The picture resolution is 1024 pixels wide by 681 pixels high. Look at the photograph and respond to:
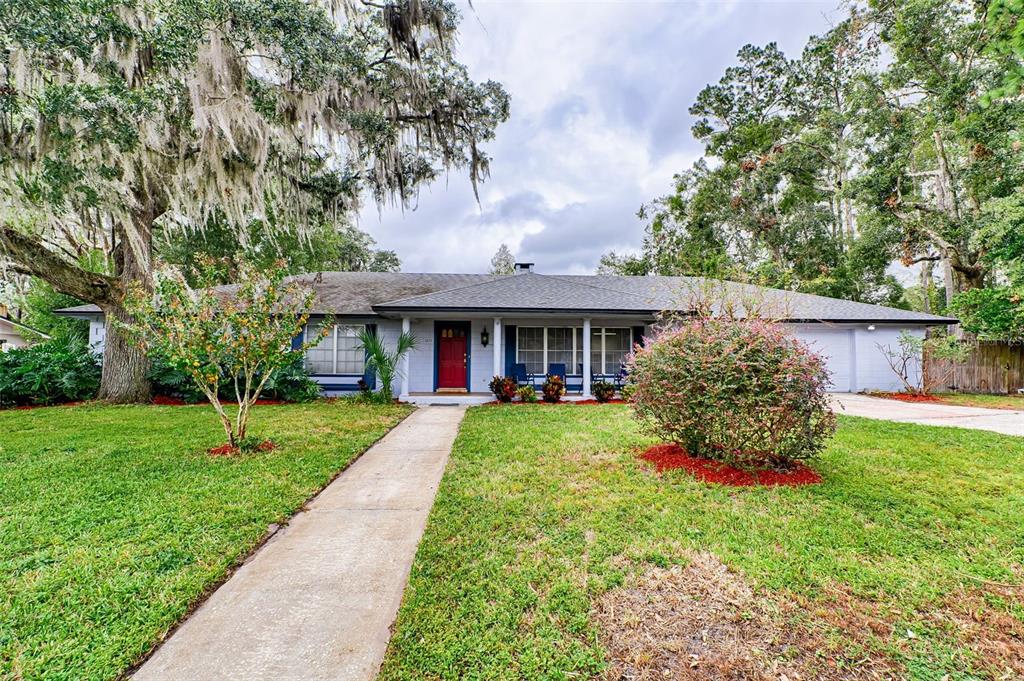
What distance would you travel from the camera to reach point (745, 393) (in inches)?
161

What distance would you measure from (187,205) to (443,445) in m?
6.84

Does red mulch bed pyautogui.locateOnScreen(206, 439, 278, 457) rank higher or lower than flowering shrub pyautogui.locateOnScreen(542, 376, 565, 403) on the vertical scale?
lower

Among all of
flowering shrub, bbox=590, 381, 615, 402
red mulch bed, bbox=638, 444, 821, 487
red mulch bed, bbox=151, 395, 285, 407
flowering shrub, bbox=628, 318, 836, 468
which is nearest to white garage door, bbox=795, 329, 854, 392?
flowering shrub, bbox=590, 381, 615, 402

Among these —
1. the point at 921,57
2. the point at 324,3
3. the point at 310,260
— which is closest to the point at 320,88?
the point at 324,3

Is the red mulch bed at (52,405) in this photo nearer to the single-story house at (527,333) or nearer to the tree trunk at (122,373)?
the tree trunk at (122,373)

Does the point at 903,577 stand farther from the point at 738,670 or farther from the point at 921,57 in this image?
the point at 921,57

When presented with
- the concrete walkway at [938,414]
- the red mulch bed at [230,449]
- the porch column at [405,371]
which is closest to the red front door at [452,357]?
the porch column at [405,371]

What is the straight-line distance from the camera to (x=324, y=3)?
8102 mm

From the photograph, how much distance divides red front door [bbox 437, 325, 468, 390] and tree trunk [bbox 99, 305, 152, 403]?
671 centimetres

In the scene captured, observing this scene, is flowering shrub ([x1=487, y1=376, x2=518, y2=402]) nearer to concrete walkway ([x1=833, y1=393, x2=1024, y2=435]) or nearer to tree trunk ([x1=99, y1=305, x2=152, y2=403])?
concrete walkway ([x1=833, y1=393, x2=1024, y2=435])

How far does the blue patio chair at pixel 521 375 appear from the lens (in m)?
11.4

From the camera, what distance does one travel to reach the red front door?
39.0 ft

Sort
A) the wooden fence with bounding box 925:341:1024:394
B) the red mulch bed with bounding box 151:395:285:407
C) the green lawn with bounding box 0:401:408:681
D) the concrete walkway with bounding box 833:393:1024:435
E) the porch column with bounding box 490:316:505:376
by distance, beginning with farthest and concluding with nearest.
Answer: the wooden fence with bounding box 925:341:1024:394 → the porch column with bounding box 490:316:505:376 → the red mulch bed with bounding box 151:395:285:407 → the concrete walkway with bounding box 833:393:1024:435 → the green lawn with bounding box 0:401:408:681

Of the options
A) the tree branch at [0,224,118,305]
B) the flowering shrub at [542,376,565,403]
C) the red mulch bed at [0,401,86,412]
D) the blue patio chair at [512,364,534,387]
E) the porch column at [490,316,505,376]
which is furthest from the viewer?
the blue patio chair at [512,364,534,387]
